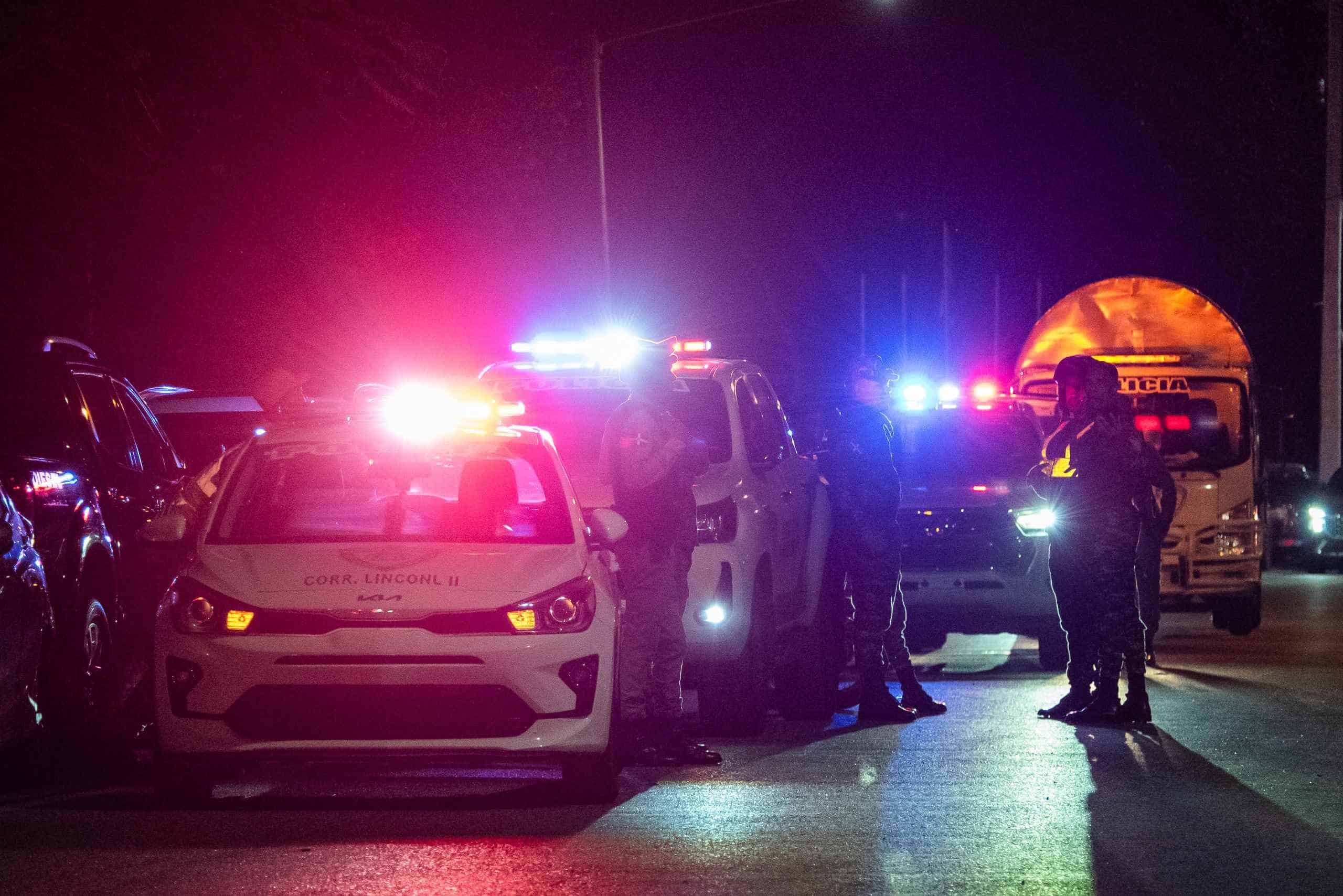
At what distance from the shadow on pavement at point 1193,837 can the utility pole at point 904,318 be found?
4011 cm

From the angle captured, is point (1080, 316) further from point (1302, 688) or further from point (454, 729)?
point (454, 729)

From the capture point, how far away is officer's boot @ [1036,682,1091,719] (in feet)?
38.7

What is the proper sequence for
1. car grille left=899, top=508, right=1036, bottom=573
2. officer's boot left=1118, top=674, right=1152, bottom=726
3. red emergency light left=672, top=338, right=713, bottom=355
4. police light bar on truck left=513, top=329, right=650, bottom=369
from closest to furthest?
1. officer's boot left=1118, top=674, right=1152, bottom=726
2. police light bar on truck left=513, top=329, right=650, bottom=369
3. red emergency light left=672, top=338, right=713, bottom=355
4. car grille left=899, top=508, right=1036, bottom=573

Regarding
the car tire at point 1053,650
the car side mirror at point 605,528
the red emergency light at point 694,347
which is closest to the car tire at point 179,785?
the car side mirror at point 605,528

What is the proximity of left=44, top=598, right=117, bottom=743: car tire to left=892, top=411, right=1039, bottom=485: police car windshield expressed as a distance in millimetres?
6510

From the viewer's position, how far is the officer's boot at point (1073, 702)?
11.8m

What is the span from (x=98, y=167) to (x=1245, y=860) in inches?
418

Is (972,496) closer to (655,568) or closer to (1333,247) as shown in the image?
(655,568)

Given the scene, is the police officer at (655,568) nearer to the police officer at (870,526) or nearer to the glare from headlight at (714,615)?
the glare from headlight at (714,615)

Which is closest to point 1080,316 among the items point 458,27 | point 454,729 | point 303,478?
point 458,27

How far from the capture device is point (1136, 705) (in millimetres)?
11516

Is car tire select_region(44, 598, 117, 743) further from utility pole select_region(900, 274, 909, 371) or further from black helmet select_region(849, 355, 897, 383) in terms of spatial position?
utility pole select_region(900, 274, 909, 371)

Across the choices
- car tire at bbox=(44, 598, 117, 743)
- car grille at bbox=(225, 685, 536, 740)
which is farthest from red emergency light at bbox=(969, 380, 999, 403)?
car grille at bbox=(225, 685, 536, 740)

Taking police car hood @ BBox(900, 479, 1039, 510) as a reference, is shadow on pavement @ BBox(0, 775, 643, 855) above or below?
below
